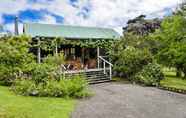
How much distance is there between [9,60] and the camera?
54.3 feet

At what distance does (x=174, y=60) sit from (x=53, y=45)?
10.9 m

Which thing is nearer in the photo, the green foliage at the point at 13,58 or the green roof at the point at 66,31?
the green foliage at the point at 13,58

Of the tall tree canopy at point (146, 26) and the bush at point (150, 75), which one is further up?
the tall tree canopy at point (146, 26)

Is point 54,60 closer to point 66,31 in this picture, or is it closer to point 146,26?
point 66,31

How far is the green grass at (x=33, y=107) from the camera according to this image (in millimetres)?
9484

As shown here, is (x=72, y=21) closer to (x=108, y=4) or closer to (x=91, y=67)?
(x=108, y=4)

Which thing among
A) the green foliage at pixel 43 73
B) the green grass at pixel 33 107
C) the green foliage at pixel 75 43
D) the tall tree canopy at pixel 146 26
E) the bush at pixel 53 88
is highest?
the tall tree canopy at pixel 146 26

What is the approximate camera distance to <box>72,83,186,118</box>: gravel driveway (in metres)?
10.3

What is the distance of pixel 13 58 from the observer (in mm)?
16641

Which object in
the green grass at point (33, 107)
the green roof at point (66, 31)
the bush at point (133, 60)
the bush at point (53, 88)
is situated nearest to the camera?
the green grass at point (33, 107)

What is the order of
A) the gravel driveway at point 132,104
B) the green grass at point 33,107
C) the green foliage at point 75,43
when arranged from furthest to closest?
the green foliage at point 75,43 → the gravel driveway at point 132,104 → the green grass at point 33,107

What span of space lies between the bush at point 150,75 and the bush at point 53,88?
6.02 metres

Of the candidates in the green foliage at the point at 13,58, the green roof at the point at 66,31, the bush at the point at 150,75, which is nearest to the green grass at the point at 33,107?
the green foliage at the point at 13,58

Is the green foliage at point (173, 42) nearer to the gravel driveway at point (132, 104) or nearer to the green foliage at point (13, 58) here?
the gravel driveway at point (132, 104)
